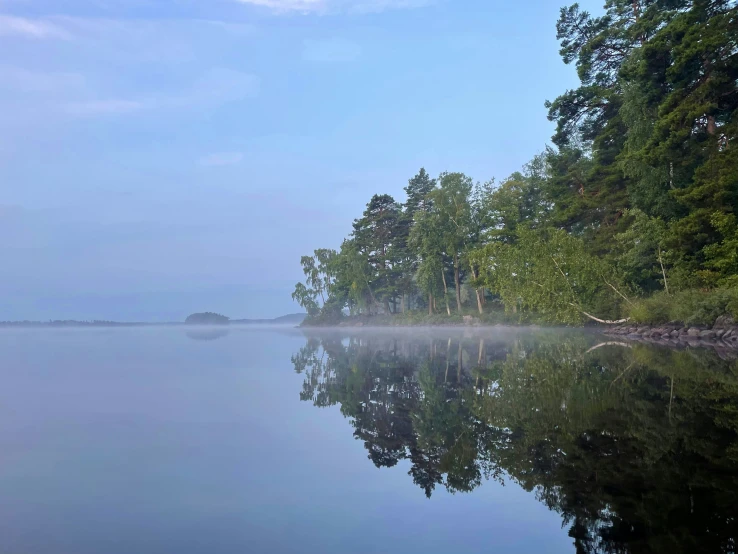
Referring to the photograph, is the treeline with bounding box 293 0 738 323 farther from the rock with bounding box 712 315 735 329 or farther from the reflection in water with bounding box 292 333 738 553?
the reflection in water with bounding box 292 333 738 553

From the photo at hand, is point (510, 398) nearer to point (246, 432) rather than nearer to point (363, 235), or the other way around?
point (246, 432)

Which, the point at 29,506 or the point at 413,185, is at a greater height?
the point at 413,185

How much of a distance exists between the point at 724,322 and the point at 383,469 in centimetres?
1992

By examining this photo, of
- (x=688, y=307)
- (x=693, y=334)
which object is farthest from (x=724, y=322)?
(x=688, y=307)

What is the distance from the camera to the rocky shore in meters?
19.7

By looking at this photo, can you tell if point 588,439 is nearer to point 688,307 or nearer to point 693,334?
point 693,334

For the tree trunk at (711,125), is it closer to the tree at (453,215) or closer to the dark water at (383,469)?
the dark water at (383,469)

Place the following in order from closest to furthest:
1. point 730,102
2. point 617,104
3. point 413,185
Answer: point 730,102
point 617,104
point 413,185

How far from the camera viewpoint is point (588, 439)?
6.43 m

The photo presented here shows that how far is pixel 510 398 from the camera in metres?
9.69

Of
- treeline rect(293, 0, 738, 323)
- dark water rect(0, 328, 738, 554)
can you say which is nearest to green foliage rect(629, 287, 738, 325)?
treeline rect(293, 0, 738, 323)

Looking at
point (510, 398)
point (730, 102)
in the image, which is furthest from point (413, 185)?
point (510, 398)

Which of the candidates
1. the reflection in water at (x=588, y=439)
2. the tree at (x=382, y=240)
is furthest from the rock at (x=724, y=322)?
the tree at (x=382, y=240)

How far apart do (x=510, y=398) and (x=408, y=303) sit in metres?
70.0
